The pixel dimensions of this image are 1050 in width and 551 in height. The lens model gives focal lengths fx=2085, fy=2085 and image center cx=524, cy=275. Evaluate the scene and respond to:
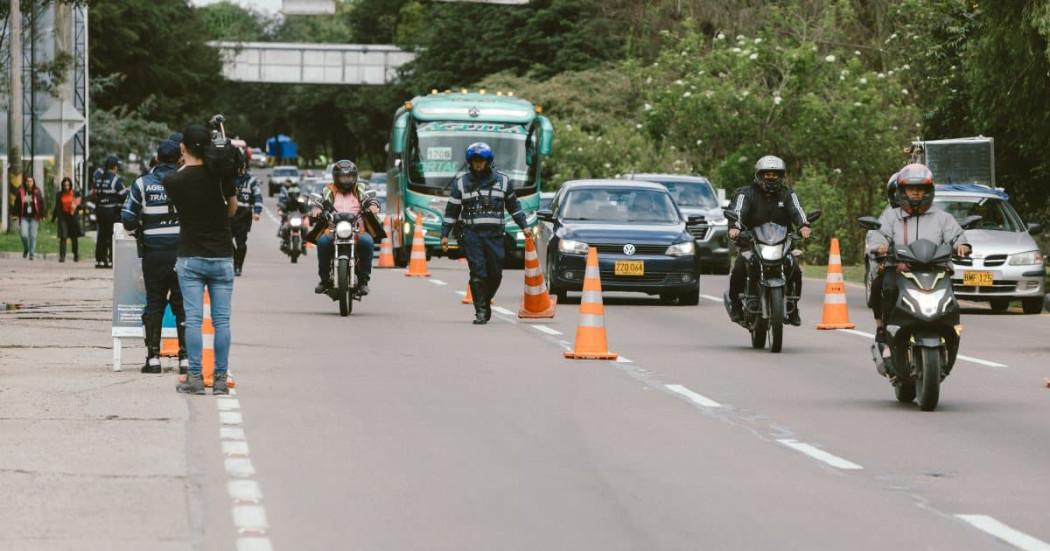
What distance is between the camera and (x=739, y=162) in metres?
48.2

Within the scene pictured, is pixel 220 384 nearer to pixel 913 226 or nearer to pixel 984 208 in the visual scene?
pixel 913 226

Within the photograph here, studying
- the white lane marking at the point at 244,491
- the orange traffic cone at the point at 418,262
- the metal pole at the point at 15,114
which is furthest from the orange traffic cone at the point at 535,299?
the metal pole at the point at 15,114

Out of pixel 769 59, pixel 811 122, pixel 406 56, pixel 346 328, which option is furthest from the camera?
pixel 406 56

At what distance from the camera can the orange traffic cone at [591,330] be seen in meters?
17.2

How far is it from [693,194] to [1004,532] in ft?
97.6

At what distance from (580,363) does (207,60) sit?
70449 millimetres

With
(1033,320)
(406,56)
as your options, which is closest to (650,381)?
(1033,320)

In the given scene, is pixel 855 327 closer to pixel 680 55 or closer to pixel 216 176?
pixel 216 176

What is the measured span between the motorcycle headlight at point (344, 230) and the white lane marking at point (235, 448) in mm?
10905

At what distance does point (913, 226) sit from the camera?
1427 cm

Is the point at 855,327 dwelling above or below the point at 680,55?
below

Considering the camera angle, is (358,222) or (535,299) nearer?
(535,299)

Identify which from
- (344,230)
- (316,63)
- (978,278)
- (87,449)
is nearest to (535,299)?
(344,230)

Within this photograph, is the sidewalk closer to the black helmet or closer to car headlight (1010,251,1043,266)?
the black helmet
